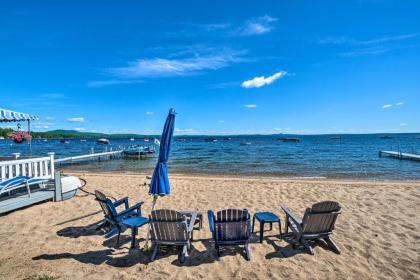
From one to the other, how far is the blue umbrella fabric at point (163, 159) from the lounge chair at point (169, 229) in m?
0.40

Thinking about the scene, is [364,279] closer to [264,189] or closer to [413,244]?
[413,244]

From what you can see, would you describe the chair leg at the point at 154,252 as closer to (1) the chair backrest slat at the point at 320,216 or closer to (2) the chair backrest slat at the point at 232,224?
(2) the chair backrest slat at the point at 232,224

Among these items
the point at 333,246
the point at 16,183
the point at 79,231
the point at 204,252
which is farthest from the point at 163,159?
the point at 16,183

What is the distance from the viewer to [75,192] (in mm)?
8383

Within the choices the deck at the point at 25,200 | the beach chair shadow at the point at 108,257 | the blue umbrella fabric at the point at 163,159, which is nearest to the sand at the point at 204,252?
the beach chair shadow at the point at 108,257

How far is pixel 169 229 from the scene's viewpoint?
13.9 feet

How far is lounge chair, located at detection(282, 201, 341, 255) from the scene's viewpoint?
4492 mm

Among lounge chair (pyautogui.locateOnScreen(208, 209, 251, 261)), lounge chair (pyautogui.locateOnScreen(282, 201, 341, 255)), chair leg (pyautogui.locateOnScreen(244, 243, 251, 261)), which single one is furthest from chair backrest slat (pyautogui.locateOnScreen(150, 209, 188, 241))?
lounge chair (pyautogui.locateOnScreen(282, 201, 341, 255))

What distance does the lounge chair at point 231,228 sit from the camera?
435cm

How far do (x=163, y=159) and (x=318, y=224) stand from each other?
3.06m

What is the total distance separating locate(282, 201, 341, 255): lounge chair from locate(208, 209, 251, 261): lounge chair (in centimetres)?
106

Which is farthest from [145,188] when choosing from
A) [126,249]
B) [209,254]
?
[209,254]

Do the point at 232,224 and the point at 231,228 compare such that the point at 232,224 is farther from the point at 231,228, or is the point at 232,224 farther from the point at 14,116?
the point at 14,116

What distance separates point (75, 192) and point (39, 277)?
16.7 ft
